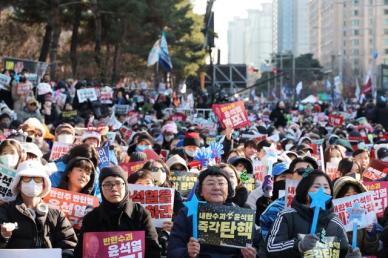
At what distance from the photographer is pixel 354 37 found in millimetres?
125688

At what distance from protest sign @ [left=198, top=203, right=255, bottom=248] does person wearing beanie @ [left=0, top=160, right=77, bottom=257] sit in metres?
1.04

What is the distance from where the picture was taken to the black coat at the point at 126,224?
22.8 ft

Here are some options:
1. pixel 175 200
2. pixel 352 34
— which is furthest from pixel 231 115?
pixel 352 34

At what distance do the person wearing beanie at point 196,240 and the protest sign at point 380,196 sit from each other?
5.68 ft

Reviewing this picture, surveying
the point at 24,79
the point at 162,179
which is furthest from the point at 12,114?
the point at 162,179

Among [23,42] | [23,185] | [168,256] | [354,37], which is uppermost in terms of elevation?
[354,37]

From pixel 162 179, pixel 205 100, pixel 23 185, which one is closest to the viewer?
pixel 23 185

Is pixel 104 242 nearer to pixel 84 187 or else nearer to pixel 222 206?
pixel 222 206

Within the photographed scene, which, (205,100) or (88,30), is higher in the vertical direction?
(88,30)

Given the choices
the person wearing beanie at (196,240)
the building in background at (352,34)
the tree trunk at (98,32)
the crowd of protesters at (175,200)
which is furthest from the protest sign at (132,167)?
the building in background at (352,34)

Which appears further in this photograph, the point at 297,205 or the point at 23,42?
the point at 23,42

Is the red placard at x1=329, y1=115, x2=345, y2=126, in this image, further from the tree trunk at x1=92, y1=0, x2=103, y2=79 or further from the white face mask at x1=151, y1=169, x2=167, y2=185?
the tree trunk at x1=92, y1=0, x2=103, y2=79

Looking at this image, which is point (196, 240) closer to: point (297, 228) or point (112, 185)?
point (297, 228)

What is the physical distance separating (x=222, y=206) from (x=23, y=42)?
50425 millimetres
